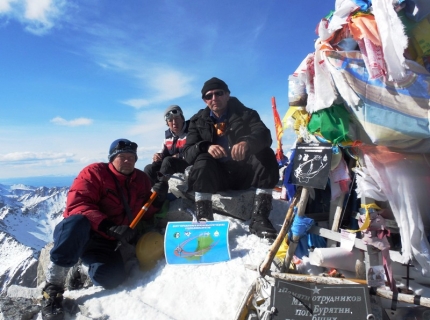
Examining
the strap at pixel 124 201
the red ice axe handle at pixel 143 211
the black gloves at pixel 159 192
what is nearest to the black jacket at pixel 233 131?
the black gloves at pixel 159 192

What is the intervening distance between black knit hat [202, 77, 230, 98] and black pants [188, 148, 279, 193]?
91 centimetres

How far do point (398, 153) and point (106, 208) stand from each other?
3137 millimetres

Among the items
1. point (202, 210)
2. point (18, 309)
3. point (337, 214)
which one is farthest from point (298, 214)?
point (18, 309)

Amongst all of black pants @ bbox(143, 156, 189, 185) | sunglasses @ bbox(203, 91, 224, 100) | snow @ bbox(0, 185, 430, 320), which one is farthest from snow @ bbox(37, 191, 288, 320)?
black pants @ bbox(143, 156, 189, 185)

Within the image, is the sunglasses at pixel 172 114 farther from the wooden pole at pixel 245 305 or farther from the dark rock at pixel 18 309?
the wooden pole at pixel 245 305

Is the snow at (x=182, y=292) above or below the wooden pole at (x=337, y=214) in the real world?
below

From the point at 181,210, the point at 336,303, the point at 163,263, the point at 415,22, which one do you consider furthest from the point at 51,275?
the point at 415,22

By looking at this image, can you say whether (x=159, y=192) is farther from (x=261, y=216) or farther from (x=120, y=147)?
(x=261, y=216)

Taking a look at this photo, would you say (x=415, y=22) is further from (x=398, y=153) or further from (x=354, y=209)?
(x=354, y=209)

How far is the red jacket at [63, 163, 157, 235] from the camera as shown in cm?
339

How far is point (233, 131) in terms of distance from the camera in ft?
13.7

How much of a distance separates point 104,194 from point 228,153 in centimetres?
169

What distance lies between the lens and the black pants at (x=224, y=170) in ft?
12.7

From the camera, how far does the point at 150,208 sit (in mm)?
4340
